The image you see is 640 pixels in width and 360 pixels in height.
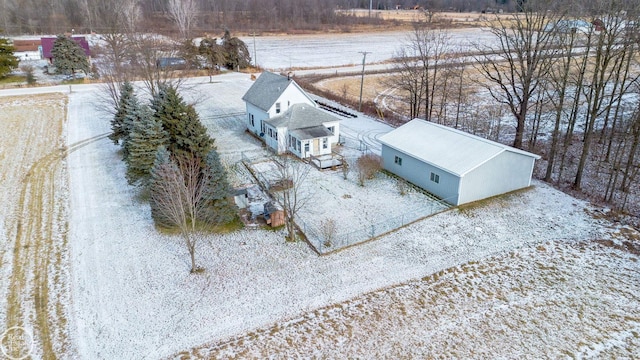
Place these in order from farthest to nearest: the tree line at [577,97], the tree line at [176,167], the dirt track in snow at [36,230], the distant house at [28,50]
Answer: the distant house at [28,50] → the tree line at [577,97] → the tree line at [176,167] → the dirt track in snow at [36,230]

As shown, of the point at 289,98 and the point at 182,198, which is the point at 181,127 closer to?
the point at 182,198

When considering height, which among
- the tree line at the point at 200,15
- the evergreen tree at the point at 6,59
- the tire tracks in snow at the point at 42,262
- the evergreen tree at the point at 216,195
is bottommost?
the tire tracks in snow at the point at 42,262

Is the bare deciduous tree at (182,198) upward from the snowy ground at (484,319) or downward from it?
upward

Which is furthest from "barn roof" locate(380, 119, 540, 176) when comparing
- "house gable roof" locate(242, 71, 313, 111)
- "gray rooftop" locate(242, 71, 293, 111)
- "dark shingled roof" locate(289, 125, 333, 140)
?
"gray rooftop" locate(242, 71, 293, 111)

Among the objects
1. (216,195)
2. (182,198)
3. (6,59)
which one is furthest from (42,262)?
(6,59)

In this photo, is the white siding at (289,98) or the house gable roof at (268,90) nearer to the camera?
the white siding at (289,98)

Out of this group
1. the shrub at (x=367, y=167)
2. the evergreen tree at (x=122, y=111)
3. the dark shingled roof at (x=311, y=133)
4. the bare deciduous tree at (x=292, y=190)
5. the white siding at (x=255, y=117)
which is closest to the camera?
the bare deciduous tree at (x=292, y=190)

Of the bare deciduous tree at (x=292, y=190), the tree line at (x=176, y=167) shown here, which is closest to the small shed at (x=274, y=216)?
the bare deciduous tree at (x=292, y=190)

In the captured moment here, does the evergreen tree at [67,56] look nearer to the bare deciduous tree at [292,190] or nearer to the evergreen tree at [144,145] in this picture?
the evergreen tree at [144,145]
